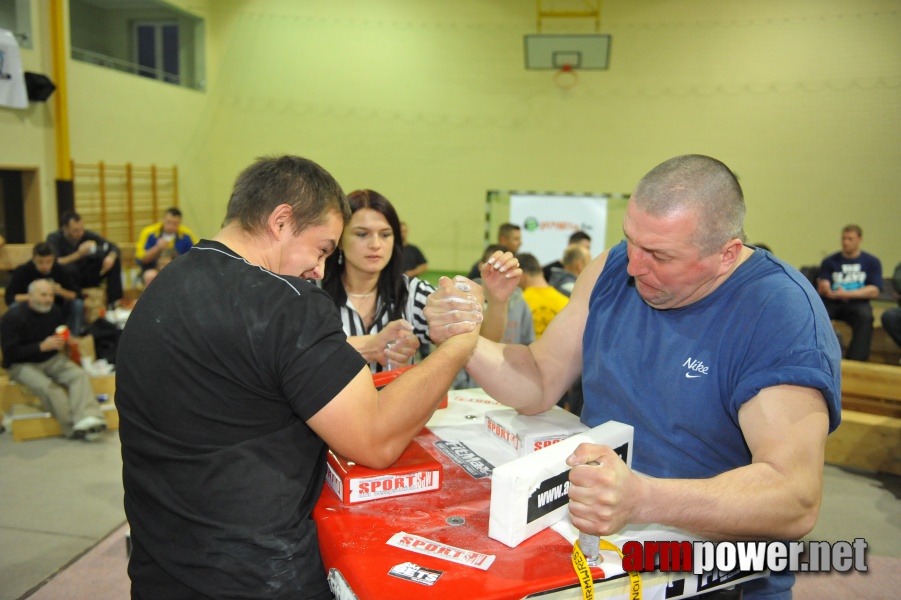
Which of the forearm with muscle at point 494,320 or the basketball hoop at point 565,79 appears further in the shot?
the basketball hoop at point 565,79

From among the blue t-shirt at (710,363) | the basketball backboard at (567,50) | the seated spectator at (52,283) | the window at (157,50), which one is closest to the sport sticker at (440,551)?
the blue t-shirt at (710,363)

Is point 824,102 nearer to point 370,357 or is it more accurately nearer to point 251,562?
point 370,357

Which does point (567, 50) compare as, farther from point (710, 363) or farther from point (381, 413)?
point (381, 413)

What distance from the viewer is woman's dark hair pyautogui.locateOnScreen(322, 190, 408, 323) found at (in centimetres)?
290

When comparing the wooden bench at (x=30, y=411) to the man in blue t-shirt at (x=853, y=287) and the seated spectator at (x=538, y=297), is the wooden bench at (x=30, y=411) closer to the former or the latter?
the seated spectator at (x=538, y=297)

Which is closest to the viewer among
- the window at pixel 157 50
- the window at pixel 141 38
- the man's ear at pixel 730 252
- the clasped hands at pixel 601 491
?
the clasped hands at pixel 601 491

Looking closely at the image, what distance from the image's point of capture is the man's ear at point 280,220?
4.86 ft

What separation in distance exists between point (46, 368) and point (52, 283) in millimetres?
1111

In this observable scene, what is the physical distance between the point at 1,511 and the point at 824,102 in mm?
11962

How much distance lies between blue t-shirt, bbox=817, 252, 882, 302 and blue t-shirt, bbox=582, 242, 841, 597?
280 inches

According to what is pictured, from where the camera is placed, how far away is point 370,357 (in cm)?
238

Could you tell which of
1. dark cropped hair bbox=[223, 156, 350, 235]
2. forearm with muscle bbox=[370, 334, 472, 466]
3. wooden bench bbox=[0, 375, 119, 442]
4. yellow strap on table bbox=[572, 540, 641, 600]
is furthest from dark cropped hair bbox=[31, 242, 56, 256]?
yellow strap on table bbox=[572, 540, 641, 600]

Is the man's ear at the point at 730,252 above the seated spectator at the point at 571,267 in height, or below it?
above

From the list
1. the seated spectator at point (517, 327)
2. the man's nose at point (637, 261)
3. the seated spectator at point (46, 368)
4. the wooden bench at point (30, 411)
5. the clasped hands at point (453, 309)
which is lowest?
the wooden bench at point (30, 411)
